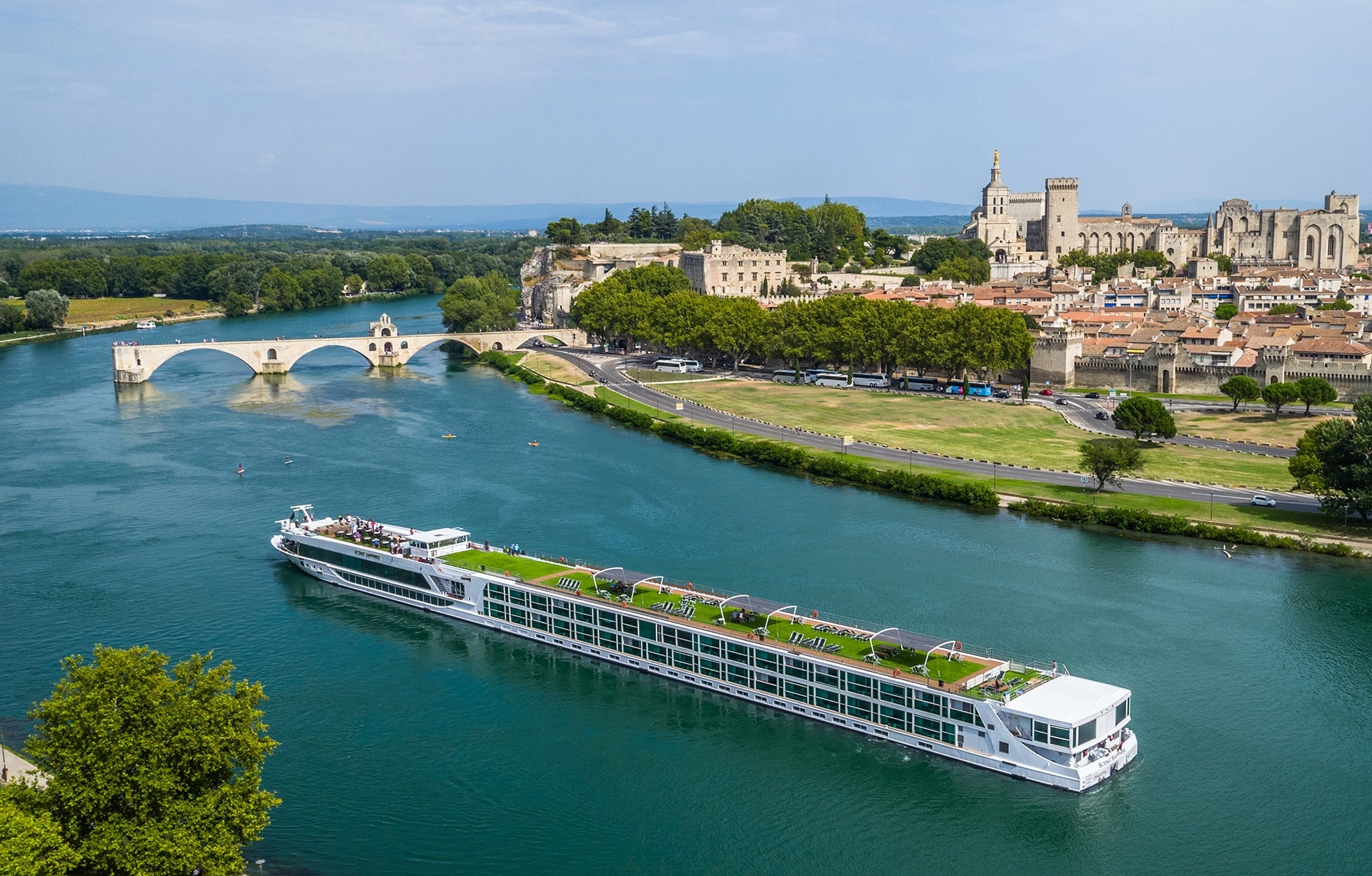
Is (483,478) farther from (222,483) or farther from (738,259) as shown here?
(738,259)

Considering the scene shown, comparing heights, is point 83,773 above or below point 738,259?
below

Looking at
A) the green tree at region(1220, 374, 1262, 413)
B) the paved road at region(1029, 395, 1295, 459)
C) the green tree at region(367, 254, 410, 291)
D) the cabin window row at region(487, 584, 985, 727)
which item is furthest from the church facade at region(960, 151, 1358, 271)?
the cabin window row at region(487, 584, 985, 727)

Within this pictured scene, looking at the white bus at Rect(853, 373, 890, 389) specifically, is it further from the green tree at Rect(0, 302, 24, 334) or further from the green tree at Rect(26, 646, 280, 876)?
the green tree at Rect(0, 302, 24, 334)

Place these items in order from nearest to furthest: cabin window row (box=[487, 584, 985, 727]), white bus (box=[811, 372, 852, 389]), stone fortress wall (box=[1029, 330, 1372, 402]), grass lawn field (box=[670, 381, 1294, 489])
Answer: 1. cabin window row (box=[487, 584, 985, 727])
2. grass lawn field (box=[670, 381, 1294, 489])
3. stone fortress wall (box=[1029, 330, 1372, 402])
4. white bus (box=[811, 372, 852, 389])

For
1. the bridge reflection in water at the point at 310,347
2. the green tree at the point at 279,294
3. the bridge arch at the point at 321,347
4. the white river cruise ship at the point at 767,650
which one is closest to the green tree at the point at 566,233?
the bridge reflection in water at the point at 310,347

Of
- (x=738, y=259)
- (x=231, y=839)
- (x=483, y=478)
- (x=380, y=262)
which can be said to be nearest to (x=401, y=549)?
(x=483, y=478)
